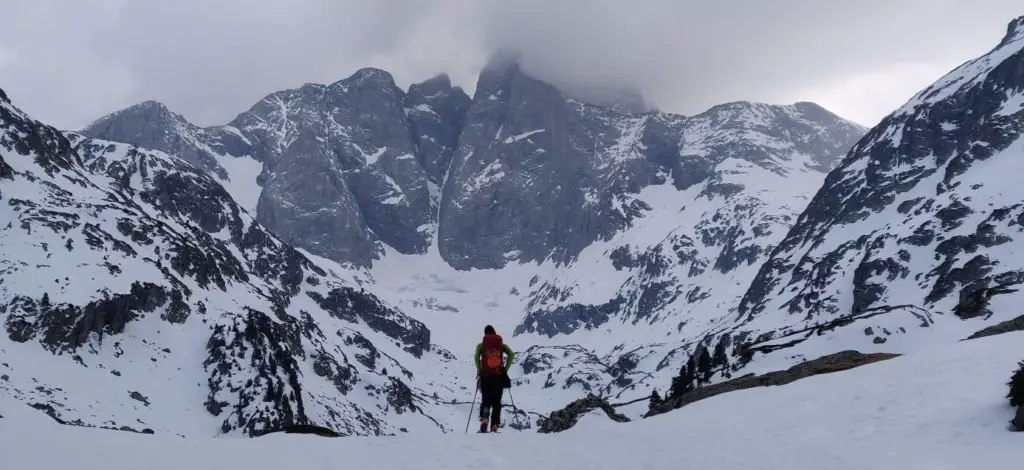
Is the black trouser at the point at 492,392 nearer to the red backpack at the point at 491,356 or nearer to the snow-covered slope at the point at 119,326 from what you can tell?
the red backpack at the point at 491,356

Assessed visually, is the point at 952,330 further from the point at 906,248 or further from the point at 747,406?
the point at 906,248

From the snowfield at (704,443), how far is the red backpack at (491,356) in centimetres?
329

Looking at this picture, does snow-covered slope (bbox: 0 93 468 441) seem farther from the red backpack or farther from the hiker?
the red backpack

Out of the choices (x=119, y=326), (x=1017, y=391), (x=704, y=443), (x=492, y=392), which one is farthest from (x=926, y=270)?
(x=704, y=443)

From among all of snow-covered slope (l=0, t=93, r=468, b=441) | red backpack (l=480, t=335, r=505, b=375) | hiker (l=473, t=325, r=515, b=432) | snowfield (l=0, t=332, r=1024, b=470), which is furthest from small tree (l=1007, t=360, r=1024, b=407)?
snow-covered slope (l=0, t=93, r=468, b=441)

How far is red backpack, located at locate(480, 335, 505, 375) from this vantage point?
23438 mm

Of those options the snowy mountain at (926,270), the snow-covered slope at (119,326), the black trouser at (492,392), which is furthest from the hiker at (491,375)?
the snow-covered slope at (119,326)

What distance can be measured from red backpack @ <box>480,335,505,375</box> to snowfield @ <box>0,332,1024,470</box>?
130 inches

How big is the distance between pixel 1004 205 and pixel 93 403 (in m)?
172

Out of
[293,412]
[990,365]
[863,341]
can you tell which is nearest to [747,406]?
[990,365]

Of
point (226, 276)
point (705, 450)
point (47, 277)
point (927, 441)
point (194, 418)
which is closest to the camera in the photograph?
point (927, 441)

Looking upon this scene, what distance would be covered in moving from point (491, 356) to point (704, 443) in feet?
24.0

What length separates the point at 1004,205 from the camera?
159 m

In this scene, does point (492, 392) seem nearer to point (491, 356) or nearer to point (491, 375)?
point (491, 375)
